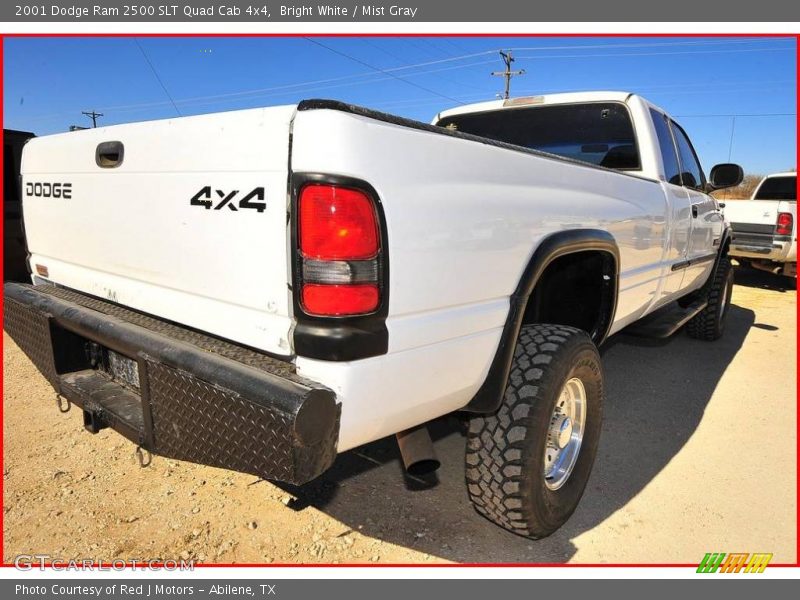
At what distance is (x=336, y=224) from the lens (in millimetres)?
1547

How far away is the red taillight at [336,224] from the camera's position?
154cm

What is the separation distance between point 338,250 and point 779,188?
40.2 ft

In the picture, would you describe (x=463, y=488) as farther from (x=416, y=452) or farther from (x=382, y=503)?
(x=416, y=452)

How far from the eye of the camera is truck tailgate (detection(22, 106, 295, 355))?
1.66 m

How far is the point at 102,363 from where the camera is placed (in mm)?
2484

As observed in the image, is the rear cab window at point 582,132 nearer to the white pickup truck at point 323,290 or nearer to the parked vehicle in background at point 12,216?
the white pickup truck at point 323,290

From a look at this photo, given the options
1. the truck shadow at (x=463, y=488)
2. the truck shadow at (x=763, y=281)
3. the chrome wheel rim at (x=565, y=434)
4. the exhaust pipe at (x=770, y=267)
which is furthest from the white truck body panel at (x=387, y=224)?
the truck shadow at (x=763, y=281)

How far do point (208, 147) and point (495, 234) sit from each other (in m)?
1.03

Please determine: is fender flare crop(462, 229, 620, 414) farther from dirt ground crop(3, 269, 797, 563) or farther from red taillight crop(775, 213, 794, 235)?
red taillight crop(775, 213, 794, 235)

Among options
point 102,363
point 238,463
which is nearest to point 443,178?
point 238,463

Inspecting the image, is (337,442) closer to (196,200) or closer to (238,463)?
(238,463)

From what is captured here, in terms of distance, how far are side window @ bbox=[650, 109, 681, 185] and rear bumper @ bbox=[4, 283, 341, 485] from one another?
3387mm

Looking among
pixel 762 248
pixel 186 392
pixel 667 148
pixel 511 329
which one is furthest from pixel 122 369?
pixel 762 248

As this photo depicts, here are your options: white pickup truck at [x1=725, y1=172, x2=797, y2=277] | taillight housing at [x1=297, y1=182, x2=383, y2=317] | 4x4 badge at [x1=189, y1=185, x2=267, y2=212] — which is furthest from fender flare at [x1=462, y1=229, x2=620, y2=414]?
white pickup truck at [x1=725, y1=172, x2=797, y2=277]
